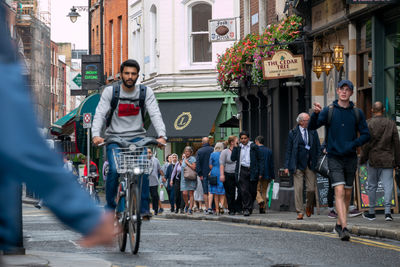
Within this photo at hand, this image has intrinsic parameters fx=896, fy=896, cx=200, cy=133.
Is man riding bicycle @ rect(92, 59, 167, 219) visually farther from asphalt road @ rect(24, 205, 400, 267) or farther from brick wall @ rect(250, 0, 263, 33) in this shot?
brick wall @ rect(250, 0, 263, 33)

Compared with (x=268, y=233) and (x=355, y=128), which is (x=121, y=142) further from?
(x=268, y=233)

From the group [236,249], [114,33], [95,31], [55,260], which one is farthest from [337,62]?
[95,31]

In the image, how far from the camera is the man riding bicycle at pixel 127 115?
28.8 feet

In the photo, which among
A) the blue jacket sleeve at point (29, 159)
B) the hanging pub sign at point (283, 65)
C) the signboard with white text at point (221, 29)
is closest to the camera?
the blue jacket sleeve at point (29, 159)

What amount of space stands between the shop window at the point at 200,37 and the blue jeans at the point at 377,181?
63.8 feet

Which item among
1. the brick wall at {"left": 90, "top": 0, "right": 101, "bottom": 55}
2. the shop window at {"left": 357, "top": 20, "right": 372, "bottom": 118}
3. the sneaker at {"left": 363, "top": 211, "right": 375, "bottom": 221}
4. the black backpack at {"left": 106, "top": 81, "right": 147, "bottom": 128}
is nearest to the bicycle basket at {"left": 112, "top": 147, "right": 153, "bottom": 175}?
the black backpack at {"left": 106, "top": 81, "right": 147, "bottom": 128}

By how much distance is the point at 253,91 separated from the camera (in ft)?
87.0

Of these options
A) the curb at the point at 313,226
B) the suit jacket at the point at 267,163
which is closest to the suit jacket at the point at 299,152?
the curb at the point at 313,226

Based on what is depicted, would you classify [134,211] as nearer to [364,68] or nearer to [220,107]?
[364,68]

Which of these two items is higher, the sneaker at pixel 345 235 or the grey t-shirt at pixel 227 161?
the grey t-shirt at pixel 227 161

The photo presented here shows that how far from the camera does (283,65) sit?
826 inches

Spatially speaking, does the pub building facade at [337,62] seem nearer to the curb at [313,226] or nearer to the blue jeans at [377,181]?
the blue jeans at [377,181]

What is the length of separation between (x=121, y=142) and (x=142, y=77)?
29627 millimetres

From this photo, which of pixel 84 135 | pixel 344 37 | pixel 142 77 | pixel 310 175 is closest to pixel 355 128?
pixel 310 175
